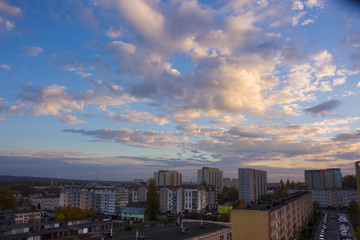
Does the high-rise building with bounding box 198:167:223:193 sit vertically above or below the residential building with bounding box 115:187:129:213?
above

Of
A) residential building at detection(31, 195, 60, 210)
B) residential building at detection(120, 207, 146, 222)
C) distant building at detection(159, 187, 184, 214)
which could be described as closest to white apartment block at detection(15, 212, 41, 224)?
residential building at detection(120, 207, 146, 222)

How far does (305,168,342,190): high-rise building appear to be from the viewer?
116m

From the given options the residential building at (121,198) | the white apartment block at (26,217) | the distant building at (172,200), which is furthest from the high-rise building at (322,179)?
the white apartment block at (26,217)

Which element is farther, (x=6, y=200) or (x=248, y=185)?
(x=248, y=185)

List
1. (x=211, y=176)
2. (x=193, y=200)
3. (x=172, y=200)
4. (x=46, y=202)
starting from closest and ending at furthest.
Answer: (x=193, y=200), (x=172, y=200), (x=46, y=202), (x=211, y=176)

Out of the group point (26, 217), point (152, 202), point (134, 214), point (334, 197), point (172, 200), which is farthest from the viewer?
point (334, 197)

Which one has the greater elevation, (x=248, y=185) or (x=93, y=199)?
(x=248, y=185)

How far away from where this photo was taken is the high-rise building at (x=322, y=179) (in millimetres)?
116250

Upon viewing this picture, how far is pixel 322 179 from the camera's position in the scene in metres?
118

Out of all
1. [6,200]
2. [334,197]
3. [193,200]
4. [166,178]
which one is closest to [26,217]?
[6,200]

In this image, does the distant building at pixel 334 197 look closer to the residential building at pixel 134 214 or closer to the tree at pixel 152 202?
the tree at pixel 152 202

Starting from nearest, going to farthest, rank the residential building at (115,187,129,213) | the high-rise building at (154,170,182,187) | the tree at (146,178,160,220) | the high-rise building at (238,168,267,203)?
the tree at (146,178,160,220) → the residential building at (115,187,129,213) → the high-rise building at (238,168,267,203) → the high-rise building at (154,170,182,187)

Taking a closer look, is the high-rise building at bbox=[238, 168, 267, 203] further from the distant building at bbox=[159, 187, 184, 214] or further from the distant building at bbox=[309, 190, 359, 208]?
the distant building at bbox=[159, 187, 184, 214]

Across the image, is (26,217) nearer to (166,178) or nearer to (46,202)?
(46,202)
